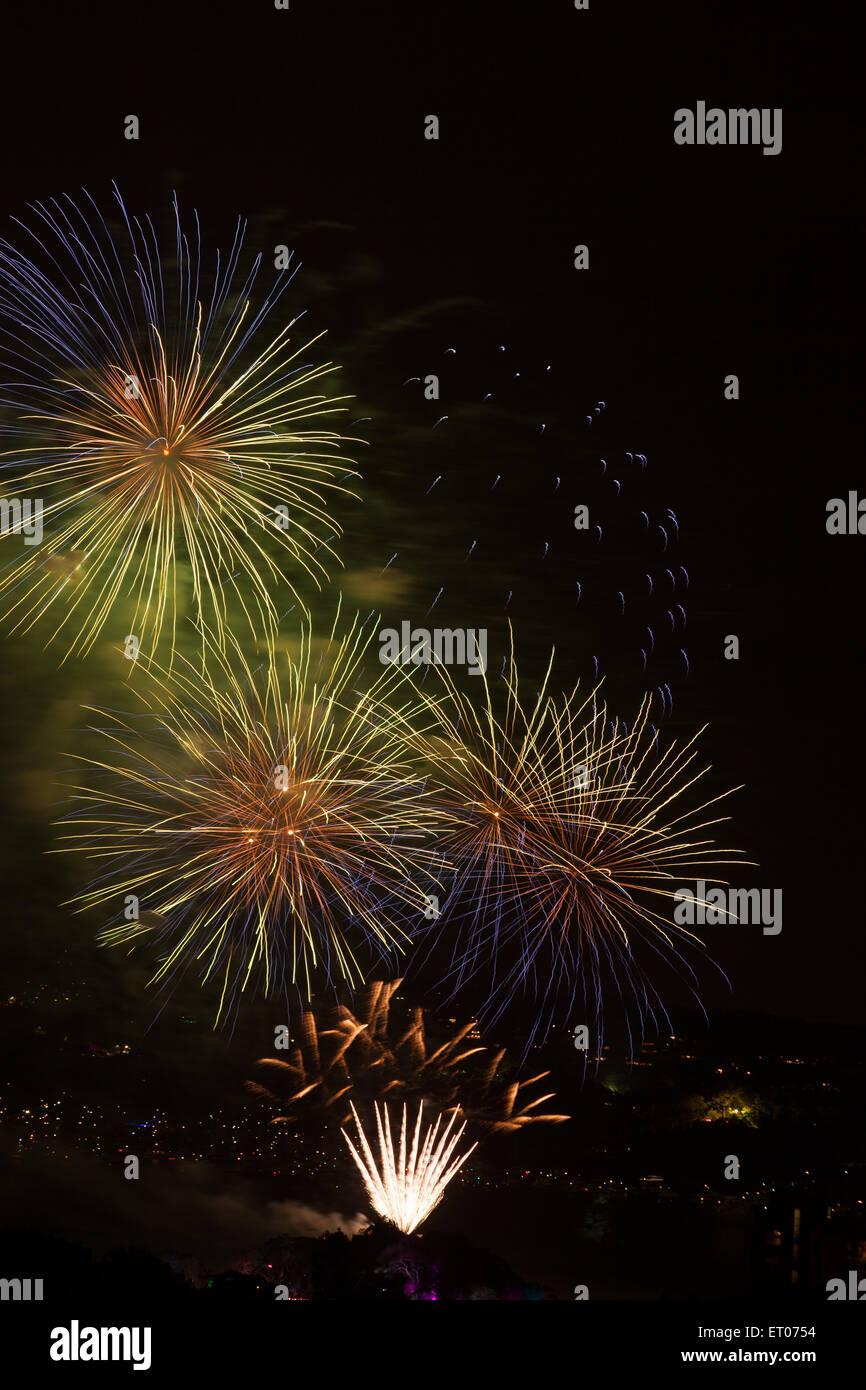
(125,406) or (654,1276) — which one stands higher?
(125,406)

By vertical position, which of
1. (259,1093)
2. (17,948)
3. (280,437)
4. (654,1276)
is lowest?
(654,1276)

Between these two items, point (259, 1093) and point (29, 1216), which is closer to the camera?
point (29, 1216)

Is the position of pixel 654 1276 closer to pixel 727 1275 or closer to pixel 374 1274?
pixel 727 1275

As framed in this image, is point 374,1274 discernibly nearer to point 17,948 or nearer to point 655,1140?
point 17,948
